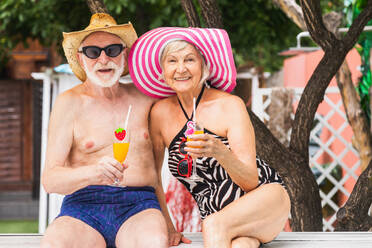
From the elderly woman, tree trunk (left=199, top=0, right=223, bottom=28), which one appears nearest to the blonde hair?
the elderly woman

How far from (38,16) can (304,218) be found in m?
5.41

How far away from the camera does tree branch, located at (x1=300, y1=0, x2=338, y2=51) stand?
384 centimetres

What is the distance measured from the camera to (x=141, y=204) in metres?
2.82

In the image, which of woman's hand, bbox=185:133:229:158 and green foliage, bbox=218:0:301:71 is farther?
green foliage, bbox=218:0:301:71

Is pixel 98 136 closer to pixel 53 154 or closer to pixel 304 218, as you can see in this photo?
pixel 53 154

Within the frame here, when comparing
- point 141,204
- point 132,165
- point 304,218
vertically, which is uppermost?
point 132,165

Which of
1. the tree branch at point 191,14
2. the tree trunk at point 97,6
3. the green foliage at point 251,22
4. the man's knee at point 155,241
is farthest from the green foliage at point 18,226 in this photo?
the man's knee at point 155,241

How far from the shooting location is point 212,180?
2.75 metres

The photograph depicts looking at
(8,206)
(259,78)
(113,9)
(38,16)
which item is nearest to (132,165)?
(259,78)

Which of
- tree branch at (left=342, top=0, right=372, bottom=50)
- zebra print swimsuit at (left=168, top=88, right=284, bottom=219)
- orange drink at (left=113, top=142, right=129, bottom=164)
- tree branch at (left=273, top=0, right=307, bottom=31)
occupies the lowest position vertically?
zebra print swimsuit at (left=168, top=88, right=284, bottom=219)

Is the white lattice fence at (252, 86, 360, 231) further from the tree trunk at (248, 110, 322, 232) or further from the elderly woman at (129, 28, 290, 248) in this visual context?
the elderly woman at (129, 28, 290, 248)

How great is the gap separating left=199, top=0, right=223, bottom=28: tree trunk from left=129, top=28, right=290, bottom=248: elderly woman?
3.77 feet

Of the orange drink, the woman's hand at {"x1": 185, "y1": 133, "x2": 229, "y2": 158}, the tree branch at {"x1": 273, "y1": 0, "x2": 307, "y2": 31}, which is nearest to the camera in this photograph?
the woman's hand at {"x1": 185, "y1": 133, "x2": 229, "y2": 158}

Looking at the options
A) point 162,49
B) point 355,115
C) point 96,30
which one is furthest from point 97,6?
point 355,115
